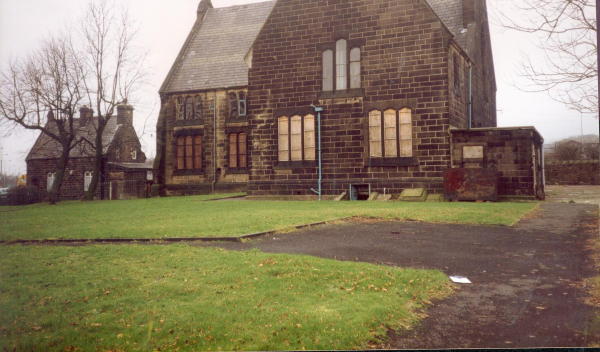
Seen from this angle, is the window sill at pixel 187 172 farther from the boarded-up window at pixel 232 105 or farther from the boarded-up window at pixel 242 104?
the boarded-up window at pixel 242 104

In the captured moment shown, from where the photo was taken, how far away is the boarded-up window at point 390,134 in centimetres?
2269

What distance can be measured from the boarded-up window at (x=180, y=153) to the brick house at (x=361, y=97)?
1165cm

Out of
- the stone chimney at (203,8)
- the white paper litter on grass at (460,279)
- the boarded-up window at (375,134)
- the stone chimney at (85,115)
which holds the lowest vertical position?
the white paper litter on grass at (460,279)

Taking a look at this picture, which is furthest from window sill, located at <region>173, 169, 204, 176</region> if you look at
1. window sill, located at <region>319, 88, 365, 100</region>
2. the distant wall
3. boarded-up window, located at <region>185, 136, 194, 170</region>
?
the distant wall

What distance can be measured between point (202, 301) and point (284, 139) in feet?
65.2

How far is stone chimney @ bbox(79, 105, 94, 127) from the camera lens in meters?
9.87

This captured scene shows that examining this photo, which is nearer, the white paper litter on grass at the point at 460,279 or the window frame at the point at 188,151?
the white paper litter on grass at the point at 460,279

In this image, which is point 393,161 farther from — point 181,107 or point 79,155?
point 181,107

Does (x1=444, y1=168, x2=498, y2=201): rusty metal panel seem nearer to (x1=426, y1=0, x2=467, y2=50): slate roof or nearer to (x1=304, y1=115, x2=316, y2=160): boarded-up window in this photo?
(x1=304, y1=115, x2=316, y2=160): boarded-up window

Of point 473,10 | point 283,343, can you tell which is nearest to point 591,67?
point 283,343

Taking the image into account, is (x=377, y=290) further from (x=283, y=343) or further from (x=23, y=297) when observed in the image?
(x=23, y=297)

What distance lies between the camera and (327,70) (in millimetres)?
23906

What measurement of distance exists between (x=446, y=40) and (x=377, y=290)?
60.1ft

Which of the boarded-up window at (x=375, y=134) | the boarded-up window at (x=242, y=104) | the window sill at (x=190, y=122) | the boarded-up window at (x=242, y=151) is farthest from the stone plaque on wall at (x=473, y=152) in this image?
the window sill at (x=190, y=122)
